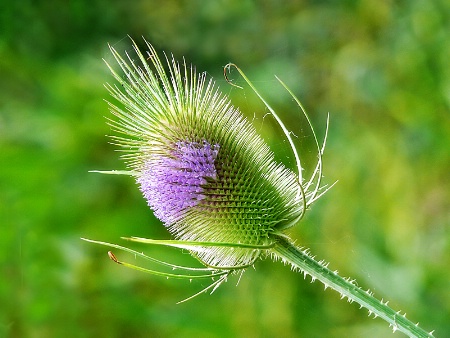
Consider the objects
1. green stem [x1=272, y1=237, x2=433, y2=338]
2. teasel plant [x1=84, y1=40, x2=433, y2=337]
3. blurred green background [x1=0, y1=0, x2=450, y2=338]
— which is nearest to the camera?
green stem [x1=272, y1=237, x2=433, y2=338]

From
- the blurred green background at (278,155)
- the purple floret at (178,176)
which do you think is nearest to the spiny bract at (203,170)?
the purple floret at (178,176)

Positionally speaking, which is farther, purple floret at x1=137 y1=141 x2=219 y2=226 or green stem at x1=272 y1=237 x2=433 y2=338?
purple floret at x1=137 y1=141 x2=219 y2=226

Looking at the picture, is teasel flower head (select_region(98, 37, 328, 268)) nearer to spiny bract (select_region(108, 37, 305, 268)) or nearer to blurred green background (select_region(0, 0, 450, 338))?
spiny bract (select_region(108, 37, 305, 268))

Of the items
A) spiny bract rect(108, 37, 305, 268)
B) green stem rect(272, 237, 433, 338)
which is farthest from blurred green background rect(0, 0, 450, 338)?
green stem rect(272, 237, 433, 338)

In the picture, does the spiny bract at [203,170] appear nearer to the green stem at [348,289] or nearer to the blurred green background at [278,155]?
the green stem at [348,289]

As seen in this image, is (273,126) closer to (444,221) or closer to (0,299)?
(444,221)

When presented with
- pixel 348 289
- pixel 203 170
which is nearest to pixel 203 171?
pixel 203 170

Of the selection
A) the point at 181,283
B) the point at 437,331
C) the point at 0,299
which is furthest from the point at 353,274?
the point at 0,299
